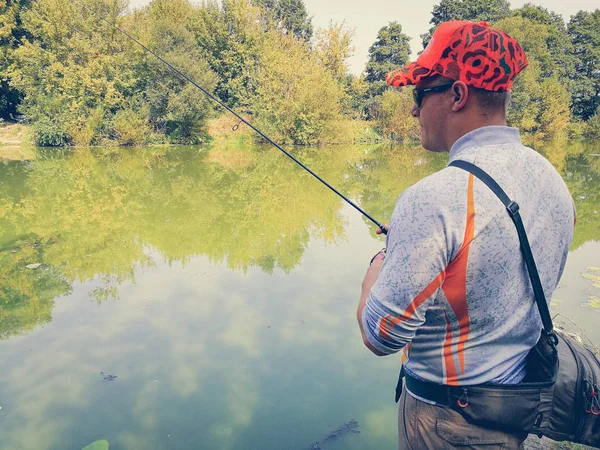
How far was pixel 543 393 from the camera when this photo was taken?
1222 mm

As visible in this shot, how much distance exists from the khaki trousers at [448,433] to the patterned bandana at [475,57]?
843mm

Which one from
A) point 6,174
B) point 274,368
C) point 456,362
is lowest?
point 6,174

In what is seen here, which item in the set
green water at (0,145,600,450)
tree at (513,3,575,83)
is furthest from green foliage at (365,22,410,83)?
green water at (0,145,600,450)

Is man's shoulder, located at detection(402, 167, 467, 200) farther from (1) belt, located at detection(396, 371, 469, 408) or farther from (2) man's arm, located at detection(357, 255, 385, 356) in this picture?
(1) belt, located at detection(396, 371, 469, 408)

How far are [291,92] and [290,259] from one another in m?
19.6

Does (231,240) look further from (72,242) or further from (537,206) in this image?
(537,206)

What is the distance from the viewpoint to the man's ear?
1084mm

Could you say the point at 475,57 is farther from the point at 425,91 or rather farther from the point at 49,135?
the point at 49,135

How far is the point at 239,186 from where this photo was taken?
10.9 meters

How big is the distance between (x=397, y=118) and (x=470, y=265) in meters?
28.0

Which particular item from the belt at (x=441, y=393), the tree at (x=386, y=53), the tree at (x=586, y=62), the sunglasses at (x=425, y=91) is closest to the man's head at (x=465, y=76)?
the sunglasses at (x=425, y=91)

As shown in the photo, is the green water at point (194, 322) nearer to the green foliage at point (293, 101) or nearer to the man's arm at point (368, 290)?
the man's arm at point (368, 290)

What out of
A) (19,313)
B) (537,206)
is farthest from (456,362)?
(19,313)

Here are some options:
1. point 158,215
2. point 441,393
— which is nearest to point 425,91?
point 441,393
